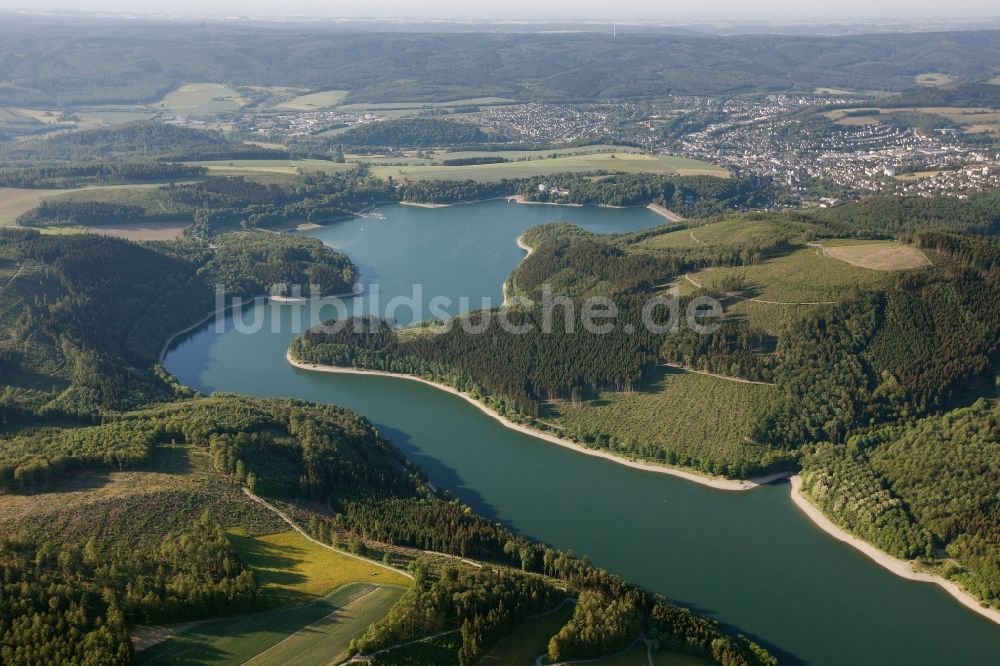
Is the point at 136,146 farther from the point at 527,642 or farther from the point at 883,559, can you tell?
the point at 883,559

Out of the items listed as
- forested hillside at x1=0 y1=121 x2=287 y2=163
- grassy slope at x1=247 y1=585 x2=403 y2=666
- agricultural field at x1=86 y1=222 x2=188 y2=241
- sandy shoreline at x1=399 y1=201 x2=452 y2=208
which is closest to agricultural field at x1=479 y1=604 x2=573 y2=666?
grassy slope at x1=247 y1=585 x2=403 y2=666

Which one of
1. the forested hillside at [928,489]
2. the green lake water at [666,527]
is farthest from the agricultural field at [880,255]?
the green lake water at [666,527]

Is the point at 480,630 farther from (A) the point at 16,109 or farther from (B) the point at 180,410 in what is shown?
(A) the point at 16,109

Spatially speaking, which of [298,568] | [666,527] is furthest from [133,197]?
[666,527]

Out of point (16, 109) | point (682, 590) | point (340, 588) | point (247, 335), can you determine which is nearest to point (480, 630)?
point (340, 588)

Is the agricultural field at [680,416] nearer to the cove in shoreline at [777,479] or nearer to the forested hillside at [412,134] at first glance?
the cove in shoreline at [777,479]

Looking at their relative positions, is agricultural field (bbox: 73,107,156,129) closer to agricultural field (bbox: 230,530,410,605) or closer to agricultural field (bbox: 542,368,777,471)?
agricultural field (bbox: 542,368,777,471)
